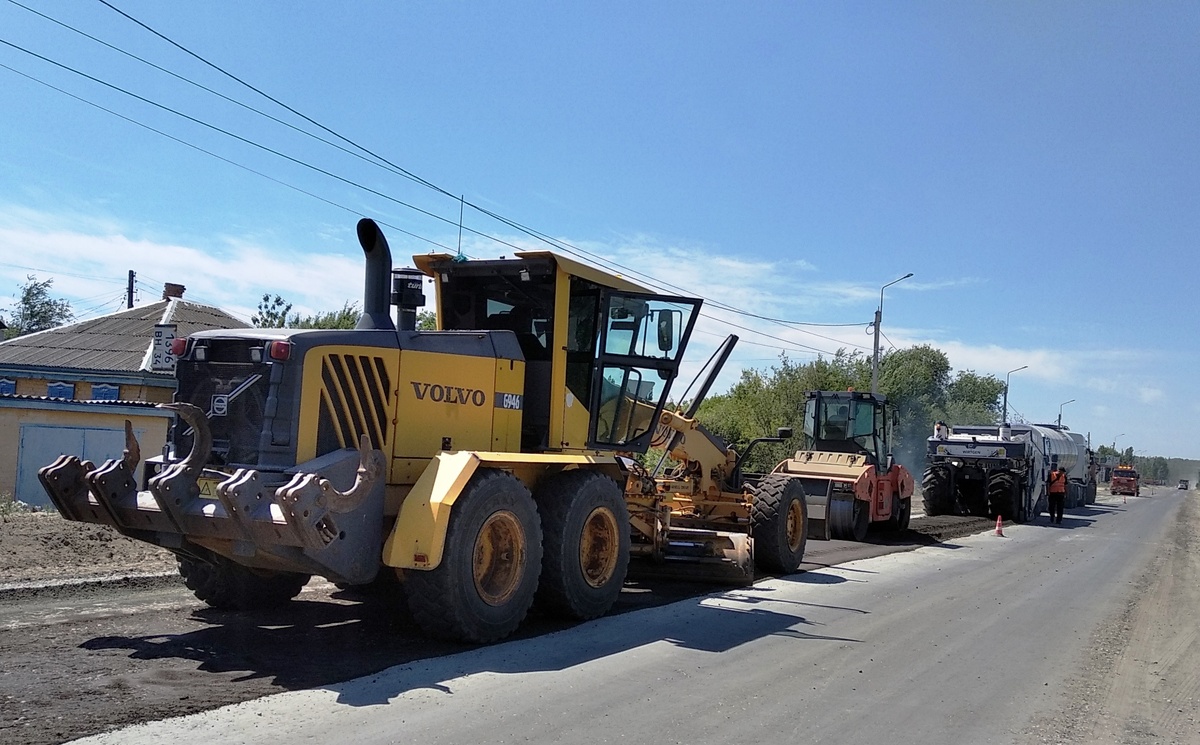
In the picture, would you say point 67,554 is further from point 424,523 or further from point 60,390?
point 60,390

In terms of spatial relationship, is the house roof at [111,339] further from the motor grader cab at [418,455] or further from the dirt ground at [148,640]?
the motor grader cab at [418,455]

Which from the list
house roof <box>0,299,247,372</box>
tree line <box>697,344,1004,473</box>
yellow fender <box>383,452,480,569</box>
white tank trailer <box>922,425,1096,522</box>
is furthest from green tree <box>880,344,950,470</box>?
yellow fender <box>383,452,480,569</box>

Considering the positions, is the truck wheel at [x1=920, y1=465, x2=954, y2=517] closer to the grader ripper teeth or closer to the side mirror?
the side mirror

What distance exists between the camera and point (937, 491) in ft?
84.3

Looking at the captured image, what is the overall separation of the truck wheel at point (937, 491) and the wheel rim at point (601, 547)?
61.8ft

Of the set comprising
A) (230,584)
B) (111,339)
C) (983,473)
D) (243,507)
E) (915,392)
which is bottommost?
(230,584)

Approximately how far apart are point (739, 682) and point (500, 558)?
7.00 feet

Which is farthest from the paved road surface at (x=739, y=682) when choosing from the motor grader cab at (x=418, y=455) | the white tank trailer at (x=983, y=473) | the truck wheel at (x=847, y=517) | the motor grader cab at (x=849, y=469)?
the white tank trailer at (x=983, y=473)

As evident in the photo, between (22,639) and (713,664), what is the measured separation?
4913 mm

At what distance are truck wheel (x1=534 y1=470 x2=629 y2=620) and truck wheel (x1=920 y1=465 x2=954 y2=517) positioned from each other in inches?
738

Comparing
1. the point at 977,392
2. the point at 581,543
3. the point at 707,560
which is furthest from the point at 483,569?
the point at 977,392

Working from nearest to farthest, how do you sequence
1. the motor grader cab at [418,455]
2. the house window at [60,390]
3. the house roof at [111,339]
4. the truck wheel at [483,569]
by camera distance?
the motor grader cab at [418,455] < the truck wheel at [483,569] < the house window at [60,390] < the house roof at [111,339]

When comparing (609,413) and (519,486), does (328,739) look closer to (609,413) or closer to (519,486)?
(519,486)

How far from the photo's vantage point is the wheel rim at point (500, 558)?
24.5 ft
